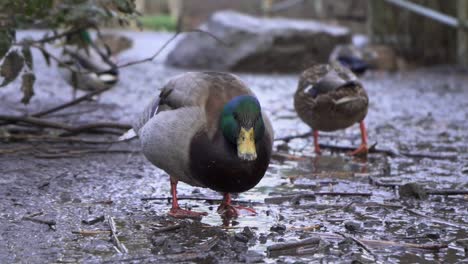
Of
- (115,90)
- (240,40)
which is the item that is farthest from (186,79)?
(240,40)

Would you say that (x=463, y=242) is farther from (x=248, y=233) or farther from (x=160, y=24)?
(x=160, y=24)

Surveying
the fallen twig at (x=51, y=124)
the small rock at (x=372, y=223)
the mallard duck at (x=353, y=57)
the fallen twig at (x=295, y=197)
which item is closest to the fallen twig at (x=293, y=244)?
the small rock at (x=372, y=223)

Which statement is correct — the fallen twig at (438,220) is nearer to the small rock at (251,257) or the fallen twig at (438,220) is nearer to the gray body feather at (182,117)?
the gray body feather at (182,117)

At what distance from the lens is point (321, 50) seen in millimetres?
13125

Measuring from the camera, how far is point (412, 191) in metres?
4.43

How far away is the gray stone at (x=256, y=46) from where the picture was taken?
41.5ft

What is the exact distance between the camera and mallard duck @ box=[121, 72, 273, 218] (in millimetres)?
3666

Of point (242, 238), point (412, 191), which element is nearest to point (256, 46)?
point (412, 191)

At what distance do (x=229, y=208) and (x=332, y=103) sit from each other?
224 cm

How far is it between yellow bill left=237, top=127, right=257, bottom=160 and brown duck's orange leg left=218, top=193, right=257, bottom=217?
590mm

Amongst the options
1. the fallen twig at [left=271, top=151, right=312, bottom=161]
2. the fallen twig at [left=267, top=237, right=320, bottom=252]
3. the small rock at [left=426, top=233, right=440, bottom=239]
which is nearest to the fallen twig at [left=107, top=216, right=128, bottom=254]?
the fallen twig at [left=267, top=237, right=320, bottom=252]

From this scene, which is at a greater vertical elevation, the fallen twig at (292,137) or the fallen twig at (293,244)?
the fallen twig at (293,244)

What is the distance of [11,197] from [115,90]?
541 centimetres

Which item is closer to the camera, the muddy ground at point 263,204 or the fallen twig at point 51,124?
the muddy ground at point 263,204
